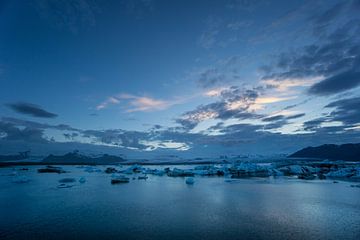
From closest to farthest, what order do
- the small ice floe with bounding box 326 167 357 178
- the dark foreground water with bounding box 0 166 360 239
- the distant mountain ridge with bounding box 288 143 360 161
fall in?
the dark foreground water with bounding box 0 166 360 239 → the small ice floe with bounding box 326 167 357 178 → the distant mountain ridge with bounding box 288 143 360 161

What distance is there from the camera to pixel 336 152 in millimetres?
158875

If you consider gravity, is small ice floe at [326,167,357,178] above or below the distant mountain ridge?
below

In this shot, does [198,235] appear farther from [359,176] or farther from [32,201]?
[359,176]

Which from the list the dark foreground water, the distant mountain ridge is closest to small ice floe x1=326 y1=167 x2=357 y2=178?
the dark foreground water

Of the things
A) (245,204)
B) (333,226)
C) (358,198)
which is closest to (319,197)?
(358,198)

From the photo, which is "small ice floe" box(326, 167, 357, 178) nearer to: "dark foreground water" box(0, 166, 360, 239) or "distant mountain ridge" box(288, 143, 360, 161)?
"dark foreground water" box(0, 166, 360, 239)

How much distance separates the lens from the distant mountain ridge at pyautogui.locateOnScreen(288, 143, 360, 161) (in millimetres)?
140175

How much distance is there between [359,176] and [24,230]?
62.3 m

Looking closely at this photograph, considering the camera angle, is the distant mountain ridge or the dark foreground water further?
the distant mountain ridge

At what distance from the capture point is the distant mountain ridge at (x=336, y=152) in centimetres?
14018

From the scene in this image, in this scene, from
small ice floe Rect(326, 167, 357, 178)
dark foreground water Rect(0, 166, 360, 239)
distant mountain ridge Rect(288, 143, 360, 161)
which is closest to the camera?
dark foreground water Rect(0, 166, 360, 239)

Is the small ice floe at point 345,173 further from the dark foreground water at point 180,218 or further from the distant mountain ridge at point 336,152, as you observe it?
the distant mountain ridge at point 336,152

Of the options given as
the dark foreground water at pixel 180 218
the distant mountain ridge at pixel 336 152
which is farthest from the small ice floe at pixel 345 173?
the distant mountain ridge at pixel 336 152

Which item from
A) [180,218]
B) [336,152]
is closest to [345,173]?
[180,218]
